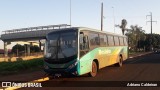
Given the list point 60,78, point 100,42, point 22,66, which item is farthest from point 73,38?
point 22,66

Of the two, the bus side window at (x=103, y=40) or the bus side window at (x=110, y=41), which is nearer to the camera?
the bus side window at (x=103, y=40)

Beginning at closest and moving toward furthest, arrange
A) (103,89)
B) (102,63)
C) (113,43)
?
1. (103,89)
2. (102,63)
3. (113,43)

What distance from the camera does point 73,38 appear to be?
1689cm

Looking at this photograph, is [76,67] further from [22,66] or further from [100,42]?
[22,66]

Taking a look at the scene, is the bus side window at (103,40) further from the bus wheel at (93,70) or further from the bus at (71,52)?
the bus wheel at (93,70)

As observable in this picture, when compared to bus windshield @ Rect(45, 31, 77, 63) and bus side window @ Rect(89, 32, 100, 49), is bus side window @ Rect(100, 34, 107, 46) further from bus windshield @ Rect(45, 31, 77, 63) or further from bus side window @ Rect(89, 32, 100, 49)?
bus windshield @ Rect(45, 31, 77, 63)

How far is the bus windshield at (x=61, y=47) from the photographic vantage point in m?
16.6

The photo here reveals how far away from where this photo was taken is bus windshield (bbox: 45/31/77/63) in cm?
1664

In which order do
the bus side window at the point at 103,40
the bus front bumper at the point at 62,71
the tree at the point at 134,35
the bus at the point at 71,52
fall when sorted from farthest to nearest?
the tree at the point at 134,35 → the bus side window at the point at 103,40 → the bus at the point at 71,52 → the bus front bumper at the point at 62,71

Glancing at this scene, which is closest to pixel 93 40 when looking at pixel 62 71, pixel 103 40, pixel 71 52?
pixel 103 40

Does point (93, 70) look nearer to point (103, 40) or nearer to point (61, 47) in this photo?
point (61, 47)

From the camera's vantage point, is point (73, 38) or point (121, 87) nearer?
point (121, 87)

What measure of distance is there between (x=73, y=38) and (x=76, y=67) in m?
1.58

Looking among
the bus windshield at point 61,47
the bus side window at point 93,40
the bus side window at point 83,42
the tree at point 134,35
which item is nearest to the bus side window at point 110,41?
the bus side window at point 93,40
